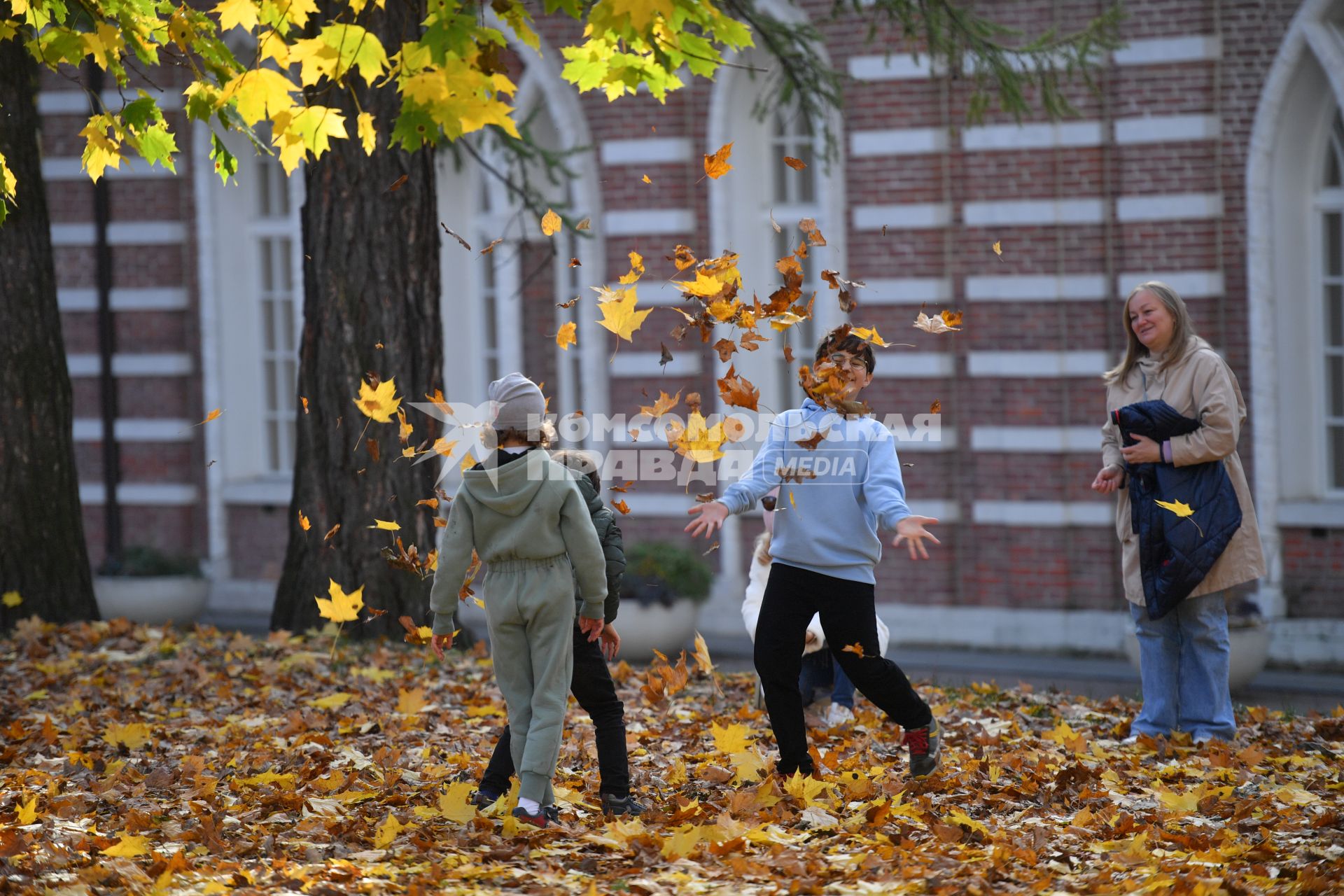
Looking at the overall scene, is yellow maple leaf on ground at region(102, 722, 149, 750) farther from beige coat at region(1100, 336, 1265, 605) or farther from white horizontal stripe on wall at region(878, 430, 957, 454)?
white horizontal stripe on wall at region(878, 430, 957, 454)

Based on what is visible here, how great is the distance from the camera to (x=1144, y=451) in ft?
19.9

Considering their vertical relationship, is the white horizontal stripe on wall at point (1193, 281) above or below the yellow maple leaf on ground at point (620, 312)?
above

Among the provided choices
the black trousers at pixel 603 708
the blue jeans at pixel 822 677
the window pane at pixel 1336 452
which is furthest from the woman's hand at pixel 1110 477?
the window pane at pixel 1336 452

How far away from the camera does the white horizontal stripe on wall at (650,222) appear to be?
12.2 meters

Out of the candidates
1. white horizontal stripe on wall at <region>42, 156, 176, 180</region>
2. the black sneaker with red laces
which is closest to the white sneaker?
the black sneaker with red laces

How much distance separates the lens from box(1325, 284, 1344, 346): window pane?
10.9m

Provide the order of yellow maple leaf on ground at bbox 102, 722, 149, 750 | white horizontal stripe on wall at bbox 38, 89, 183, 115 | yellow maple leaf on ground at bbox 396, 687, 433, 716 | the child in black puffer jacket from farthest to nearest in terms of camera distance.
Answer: white horizontal stripe on wall at bbox 38, 89, 183, 115, yellow maple leaf on ground at bbox 396, 687, 433, 716, yellow maple leaf on ground at bbox 102, 722, 149, 750, the child in black puffer jacket

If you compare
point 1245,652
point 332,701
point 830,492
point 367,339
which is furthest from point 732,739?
point 1245,652

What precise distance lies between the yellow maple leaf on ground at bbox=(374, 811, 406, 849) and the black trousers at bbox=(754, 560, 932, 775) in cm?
134

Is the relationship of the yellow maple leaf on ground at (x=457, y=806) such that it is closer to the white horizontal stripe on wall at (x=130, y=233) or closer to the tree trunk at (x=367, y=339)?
the tree trunk at (x=367, y=339)

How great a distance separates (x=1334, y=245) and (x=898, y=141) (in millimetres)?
3361

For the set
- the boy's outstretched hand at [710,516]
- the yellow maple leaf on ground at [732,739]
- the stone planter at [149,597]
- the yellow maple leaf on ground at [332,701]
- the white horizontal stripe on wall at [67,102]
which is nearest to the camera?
the boy's outstretched hand at [710,516]

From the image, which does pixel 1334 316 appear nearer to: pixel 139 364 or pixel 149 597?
pixel 149 597

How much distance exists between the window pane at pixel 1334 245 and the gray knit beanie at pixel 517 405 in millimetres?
8179
